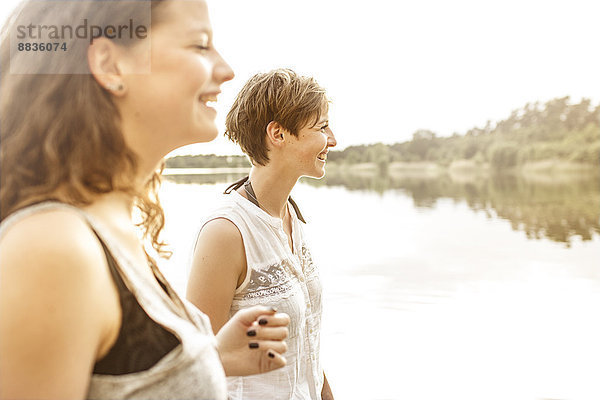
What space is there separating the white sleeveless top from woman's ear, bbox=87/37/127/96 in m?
1.15

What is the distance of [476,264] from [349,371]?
28.1ft

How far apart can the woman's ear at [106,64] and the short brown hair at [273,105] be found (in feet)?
4.41

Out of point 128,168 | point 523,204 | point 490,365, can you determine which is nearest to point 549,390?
point 490,365

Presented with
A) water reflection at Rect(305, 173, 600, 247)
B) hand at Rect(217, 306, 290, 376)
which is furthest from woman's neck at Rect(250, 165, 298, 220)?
water reflection at Rect(305, 173, 600, 247)

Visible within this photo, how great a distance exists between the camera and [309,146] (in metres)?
2.28

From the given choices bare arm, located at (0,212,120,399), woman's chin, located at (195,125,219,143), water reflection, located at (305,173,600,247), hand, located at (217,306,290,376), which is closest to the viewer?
bare arm, located at (0,212,120,399)

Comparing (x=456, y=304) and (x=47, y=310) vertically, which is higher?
(x=47, y=310)

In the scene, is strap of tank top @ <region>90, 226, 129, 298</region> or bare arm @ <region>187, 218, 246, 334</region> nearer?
strap of tank top @ <region>90, 226, 129, 298</region>

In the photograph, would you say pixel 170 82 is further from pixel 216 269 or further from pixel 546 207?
pixel 546 207

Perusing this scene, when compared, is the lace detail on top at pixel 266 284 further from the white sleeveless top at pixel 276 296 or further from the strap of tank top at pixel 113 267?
the strap of tank top at pixel 113 267

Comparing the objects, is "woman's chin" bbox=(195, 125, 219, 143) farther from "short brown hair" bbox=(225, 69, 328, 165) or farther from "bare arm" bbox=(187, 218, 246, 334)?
"short brown hair" bbox=(225, 69, 328, 165)

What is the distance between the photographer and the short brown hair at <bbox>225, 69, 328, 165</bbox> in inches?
86.0

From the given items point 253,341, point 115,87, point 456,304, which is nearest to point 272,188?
point 253,341

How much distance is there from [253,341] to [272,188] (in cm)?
113
